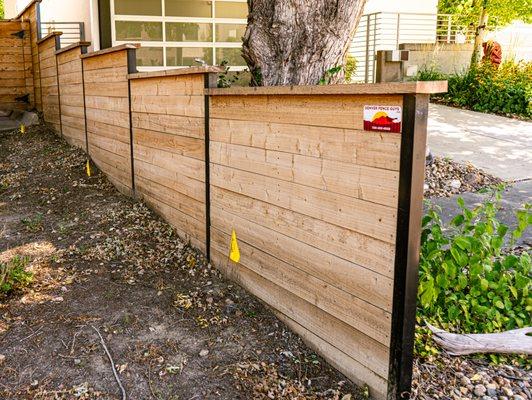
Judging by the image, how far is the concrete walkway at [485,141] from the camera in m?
A: 7.72

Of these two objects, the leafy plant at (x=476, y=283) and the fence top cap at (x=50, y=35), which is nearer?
the leafy plant at (x=476, y=283)

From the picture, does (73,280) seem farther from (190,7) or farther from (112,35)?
(190,7)

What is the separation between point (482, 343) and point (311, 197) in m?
1.27

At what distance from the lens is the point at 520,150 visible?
28.5 ft

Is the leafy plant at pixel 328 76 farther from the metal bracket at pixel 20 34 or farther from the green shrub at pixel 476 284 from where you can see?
the metal bracket at pixel 20 34

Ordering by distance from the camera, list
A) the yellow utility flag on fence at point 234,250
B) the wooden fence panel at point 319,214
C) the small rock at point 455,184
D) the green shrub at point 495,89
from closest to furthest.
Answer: the wooden fence panel at point 319,214
the yellow utility flag on fence at point 234,250
the small rock at point 455,184
the green shrub at point 495,89

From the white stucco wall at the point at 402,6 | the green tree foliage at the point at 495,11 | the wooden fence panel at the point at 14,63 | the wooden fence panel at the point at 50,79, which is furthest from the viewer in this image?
the white stucco wall at the point at 402,6

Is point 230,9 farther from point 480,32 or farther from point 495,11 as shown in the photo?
point 495,11

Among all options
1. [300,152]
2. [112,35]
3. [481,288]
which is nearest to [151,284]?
[300,152]

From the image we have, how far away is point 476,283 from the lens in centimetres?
350

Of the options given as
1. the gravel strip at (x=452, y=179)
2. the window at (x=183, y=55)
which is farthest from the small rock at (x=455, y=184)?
the window at (x=183, y=55)

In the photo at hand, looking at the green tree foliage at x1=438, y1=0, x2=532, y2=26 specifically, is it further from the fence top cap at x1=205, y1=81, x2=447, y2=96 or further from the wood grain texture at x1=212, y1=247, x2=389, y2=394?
the wood grain texture at x1=212, y1=247, x2=389, y2=394

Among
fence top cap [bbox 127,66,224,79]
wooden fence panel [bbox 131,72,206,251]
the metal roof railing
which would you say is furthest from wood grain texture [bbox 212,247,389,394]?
the metal roof railing

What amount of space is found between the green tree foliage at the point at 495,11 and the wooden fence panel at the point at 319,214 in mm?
13235
